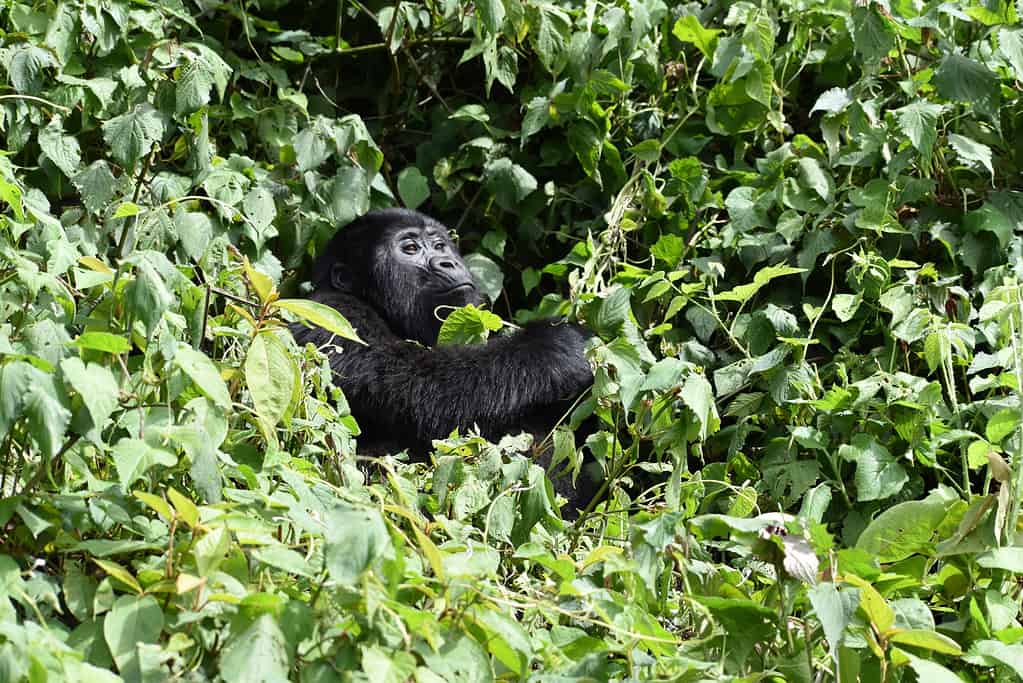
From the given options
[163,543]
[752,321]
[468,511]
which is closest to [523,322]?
[752,321]

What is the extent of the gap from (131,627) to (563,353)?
2.45 m

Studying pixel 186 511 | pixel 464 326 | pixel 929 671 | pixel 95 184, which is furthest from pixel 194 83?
pixel 929 671

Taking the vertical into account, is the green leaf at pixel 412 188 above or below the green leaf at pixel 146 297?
below

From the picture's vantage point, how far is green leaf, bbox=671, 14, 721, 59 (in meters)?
5.05

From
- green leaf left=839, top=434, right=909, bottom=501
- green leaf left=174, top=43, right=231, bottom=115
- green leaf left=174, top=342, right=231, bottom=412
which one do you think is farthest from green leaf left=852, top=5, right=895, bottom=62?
green leaf left=174, top=342, right=231, bottom=412

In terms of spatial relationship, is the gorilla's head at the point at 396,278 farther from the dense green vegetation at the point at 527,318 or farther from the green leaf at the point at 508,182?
the green leaf at the point at 508,182

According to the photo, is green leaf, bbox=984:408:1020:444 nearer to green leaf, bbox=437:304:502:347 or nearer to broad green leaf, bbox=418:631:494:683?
green leaf, bbox=437:304:502:347

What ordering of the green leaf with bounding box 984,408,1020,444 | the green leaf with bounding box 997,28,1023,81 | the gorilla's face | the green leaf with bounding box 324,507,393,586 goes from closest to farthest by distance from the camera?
the green leaf with bounding box 324,507,393,586 → the green leaf with bounding box 984,408,1020,444 → the green leaf with bounding box 997,28,1023,81 → the gorilla's face

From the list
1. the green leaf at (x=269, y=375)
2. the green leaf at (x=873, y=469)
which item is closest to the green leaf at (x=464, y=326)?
the green leaf at (x=873, y=469)

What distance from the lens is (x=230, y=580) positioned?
2.12 meters

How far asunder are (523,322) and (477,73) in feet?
4.10

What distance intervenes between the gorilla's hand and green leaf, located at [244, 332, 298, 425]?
198cm

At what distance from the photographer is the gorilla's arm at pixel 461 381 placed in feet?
14.5

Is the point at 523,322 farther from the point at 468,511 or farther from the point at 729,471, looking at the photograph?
the point at 468,511
